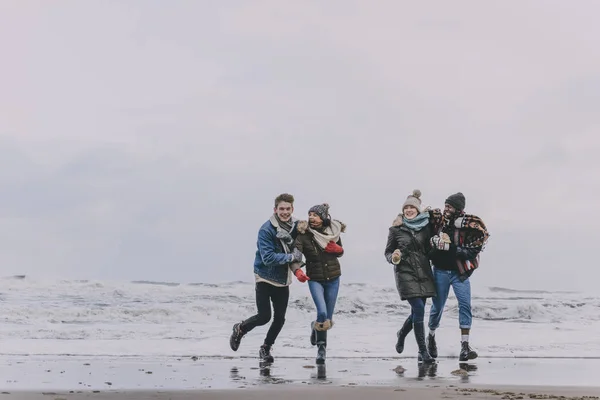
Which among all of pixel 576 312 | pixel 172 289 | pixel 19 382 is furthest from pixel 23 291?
pixel 19 382

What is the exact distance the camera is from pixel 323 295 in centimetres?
991

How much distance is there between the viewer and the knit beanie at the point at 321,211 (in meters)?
9.76

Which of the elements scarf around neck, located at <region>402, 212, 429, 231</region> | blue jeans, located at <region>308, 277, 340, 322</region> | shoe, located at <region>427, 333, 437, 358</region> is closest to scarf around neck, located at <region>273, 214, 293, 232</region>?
blue jeans, located at <region>308, 277, 340, 322</region>

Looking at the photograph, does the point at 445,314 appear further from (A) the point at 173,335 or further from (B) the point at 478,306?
(A) the point at 173,335

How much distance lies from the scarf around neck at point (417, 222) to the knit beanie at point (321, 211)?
0.85m

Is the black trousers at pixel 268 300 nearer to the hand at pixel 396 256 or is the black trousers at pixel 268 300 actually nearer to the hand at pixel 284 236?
the hand at pixel 284 236

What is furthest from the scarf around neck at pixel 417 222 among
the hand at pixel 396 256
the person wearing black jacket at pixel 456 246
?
the hand at pixel 396 256

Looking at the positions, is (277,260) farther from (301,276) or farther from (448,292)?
(448,292)

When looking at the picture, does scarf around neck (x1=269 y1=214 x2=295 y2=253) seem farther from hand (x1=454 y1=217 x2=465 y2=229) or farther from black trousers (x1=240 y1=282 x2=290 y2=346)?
hand (x1=454 y1=217 x2=465 y2=229)

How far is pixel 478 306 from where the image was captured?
19.9m

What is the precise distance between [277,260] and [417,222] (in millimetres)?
1592

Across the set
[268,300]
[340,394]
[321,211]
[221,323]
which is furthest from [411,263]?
[221,323]

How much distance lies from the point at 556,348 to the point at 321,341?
15.1 ft

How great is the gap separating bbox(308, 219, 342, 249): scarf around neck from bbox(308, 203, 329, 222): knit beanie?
→ 0.40 feet
